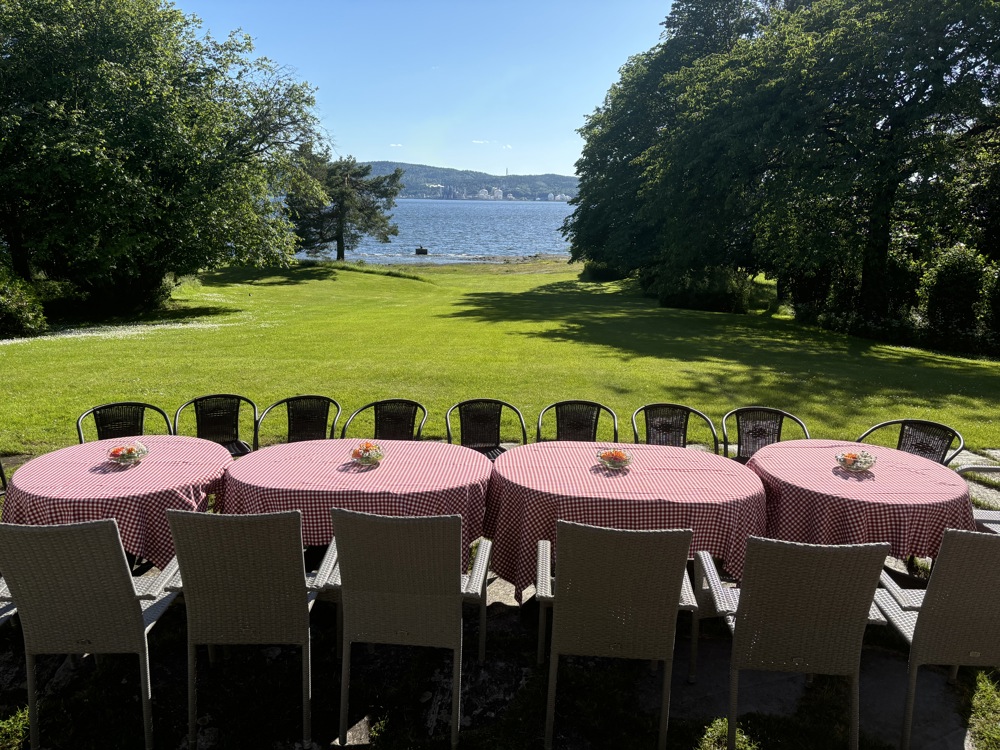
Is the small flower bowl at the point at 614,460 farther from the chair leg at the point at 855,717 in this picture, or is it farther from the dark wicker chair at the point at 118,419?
the dark wicker chair at the point at 118,419

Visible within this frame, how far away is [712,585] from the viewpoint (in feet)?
12.3

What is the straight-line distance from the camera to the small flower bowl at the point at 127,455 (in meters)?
4.75

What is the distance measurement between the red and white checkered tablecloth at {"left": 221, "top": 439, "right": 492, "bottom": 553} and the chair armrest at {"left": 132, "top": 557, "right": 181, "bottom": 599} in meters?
0.72

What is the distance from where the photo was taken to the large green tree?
64.4 ft

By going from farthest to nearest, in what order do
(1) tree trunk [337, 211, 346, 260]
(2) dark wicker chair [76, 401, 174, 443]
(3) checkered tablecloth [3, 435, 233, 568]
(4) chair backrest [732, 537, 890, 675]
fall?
(1) tree trunk [337, 211, 346, 260] → (2) dark wicker chair [76, 401, 174, 443] → (3) checkered tablecloth [3, 435, 233, 568] → (4) chair backrest [732, 537, 890, 675]

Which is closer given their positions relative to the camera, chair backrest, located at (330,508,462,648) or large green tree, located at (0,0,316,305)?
chair backrest, located at (330,508,462,648)

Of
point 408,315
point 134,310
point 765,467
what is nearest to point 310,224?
point 134,310

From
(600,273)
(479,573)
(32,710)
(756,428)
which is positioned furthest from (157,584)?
(600,273)

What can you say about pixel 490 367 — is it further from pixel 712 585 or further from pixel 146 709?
pixel 146 709

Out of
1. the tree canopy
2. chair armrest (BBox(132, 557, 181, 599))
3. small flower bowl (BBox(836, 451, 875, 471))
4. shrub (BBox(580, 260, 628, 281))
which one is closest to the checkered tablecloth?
chair armrest (BBox(132, 557, 181, 599))

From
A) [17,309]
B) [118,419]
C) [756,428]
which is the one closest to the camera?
[118,419]

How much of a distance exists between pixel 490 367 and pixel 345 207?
38348 millimetres

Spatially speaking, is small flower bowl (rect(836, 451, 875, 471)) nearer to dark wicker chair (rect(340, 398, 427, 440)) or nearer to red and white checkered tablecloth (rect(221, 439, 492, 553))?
red and white checkered tablecloth (rect(221, 439, 492, 553))

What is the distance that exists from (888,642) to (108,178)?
73.7 feet
